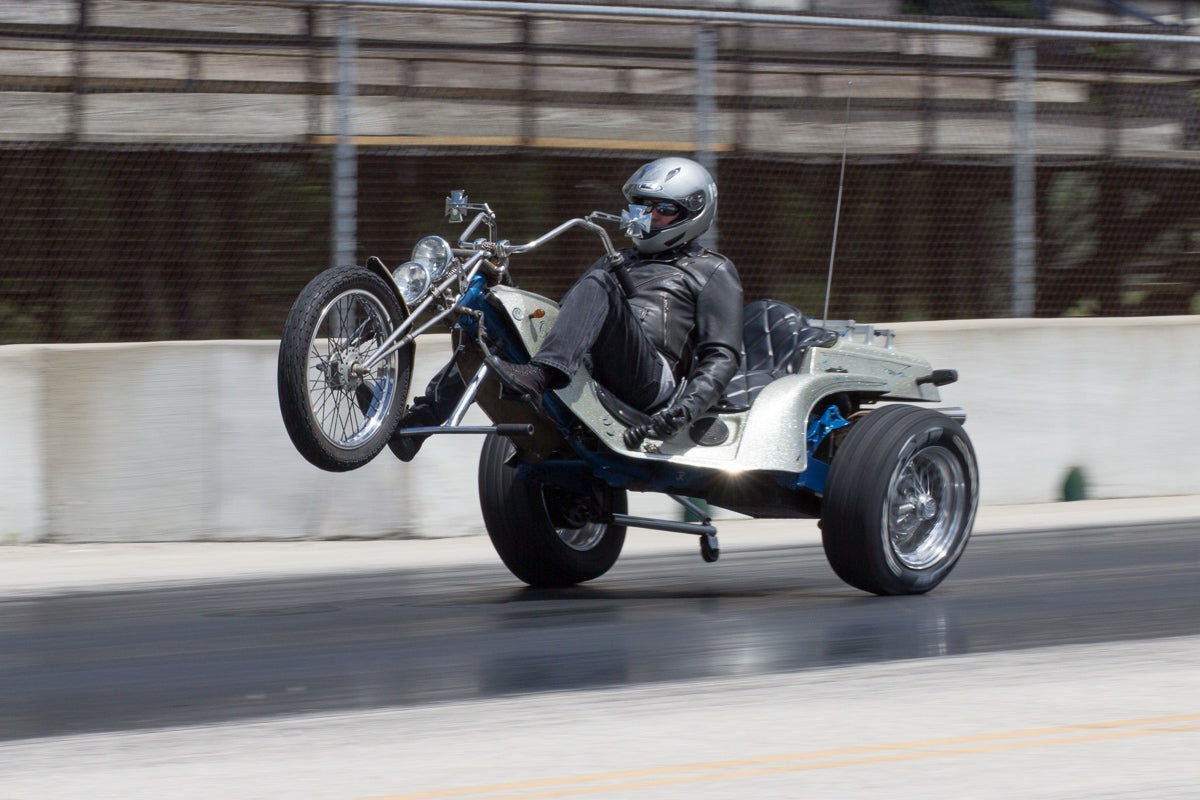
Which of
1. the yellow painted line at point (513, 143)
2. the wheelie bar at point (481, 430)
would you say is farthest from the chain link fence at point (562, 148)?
A: the wheelie bar at point (481, 430)

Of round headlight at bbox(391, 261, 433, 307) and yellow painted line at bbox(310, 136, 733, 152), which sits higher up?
yellow painted line at bbox(310, 136, 733, 152)

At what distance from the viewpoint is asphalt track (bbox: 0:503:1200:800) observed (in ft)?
16.5

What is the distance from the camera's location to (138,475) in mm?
10281

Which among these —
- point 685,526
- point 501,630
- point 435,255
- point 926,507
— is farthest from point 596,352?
point 926,507

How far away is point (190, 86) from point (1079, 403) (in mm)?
6044

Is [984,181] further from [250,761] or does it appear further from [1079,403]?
[250,761]

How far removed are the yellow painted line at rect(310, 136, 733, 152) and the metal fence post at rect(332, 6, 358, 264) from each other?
0.08 meters

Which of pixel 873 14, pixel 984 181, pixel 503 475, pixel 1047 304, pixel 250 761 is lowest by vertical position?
pixel 250 761

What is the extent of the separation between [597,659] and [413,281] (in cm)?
167

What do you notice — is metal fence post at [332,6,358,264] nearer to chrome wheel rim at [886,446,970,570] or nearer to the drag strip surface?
the drag strip surface

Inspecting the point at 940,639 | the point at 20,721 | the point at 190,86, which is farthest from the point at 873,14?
the point at 20,721

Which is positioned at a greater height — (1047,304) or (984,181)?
(984,181)

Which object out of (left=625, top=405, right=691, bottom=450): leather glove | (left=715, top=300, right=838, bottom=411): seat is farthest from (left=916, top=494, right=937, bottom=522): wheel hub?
(left=625, top=405, right=691, bottom=450): leather glove

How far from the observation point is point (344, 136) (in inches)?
410
